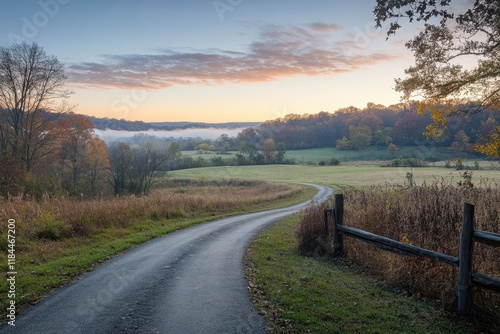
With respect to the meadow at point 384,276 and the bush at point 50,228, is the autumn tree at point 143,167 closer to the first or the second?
the bush at point 50,228

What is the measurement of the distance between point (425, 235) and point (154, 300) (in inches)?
287

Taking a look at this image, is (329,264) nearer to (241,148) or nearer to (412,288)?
(412,288)

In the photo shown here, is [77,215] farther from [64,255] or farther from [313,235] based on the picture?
[313,235]

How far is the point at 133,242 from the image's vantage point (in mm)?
14484

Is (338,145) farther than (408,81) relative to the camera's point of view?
Yes

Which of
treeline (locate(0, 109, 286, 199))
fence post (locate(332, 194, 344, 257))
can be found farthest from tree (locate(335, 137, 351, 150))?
fence post (locate(332, 194, 344, 257))

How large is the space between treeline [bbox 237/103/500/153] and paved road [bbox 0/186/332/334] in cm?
10852

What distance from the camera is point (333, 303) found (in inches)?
295

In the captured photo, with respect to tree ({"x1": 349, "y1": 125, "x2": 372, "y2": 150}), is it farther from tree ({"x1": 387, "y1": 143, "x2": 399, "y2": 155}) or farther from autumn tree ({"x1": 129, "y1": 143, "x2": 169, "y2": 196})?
autumn tree ({"x1": 129, "y1": 143, "x2": 169, "y2": 196})

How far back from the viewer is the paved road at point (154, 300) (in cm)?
634

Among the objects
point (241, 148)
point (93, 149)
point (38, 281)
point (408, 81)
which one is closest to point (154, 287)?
point (38, 281)

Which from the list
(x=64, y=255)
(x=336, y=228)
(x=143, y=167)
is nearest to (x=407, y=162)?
(x=143, y=167)

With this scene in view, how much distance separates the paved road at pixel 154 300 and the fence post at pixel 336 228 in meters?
3.28

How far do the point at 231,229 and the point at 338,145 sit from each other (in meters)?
112
